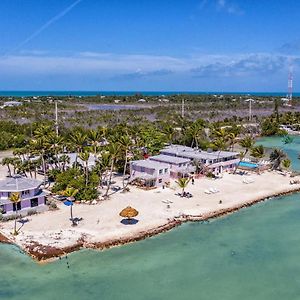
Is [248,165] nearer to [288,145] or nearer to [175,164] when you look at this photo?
[175,164]

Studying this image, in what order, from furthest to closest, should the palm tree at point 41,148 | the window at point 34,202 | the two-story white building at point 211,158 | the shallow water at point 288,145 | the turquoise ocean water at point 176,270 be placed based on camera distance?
the shallow water at point 288,145 → the two-story white building at point 211,158 → the palm tree at point 41,148 → the window at point 34,202 → the turquoise ocean water at point 176,270

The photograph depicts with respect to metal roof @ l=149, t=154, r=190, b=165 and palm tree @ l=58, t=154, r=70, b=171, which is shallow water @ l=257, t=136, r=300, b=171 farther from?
palm tree @ l=58, t=154, r=70, b=171

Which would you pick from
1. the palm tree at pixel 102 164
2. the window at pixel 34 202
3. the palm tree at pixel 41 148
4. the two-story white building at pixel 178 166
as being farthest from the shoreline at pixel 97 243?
the palm tree at pixel 41 148

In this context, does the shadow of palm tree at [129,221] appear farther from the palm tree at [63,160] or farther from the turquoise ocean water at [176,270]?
the palm tree at [63,160]

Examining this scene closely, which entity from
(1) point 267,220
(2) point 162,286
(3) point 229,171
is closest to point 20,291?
(2) point 162,286

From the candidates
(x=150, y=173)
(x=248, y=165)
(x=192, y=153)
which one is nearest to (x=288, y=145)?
(x=248, y=165)
